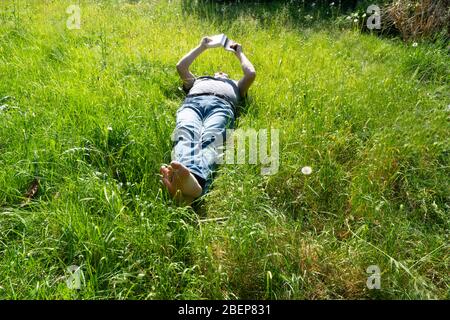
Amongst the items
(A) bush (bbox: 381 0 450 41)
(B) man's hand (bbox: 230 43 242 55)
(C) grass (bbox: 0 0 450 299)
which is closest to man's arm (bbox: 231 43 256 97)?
(C) grass (bbox: 0 0 450 299)

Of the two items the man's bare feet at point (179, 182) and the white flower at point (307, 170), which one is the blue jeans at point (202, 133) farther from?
the white flower at point (307, 170)

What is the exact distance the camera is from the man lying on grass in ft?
6.47

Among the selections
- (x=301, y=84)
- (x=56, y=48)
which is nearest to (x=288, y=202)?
(x=301, y=84)

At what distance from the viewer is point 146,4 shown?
5.51m

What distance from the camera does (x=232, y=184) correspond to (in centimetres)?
212

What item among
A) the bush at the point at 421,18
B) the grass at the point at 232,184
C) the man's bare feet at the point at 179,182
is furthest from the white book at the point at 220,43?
the bush at the point at 421,18

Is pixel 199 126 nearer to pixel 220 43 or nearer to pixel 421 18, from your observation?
pixel 220 43

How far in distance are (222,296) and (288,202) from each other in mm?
711

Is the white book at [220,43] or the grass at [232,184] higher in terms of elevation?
the white book at [220,43]

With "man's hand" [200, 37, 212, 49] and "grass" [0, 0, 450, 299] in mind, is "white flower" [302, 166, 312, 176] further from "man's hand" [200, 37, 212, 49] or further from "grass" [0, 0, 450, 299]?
"man's hand" [200, 37, 212, 49]

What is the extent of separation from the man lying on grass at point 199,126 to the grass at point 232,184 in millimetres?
103

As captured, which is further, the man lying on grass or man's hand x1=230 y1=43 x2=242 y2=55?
man's hand x1=230 y1=43 x2=242 y2=55

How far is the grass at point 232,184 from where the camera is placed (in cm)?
162
